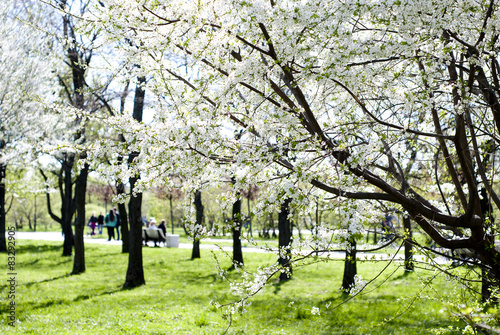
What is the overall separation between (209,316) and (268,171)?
Answer: 396 centimetres

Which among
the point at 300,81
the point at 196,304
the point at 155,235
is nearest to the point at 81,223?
the point at 196,304

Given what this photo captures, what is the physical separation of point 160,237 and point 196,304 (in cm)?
1237

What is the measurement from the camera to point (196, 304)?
28.0 ft

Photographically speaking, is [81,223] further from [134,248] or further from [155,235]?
[155,235]

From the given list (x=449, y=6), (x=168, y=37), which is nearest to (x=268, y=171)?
(x=168, y=37)

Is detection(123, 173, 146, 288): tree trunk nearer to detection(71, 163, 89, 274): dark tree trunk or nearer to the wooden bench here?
detection(71, 163, 89, 274): dark tree trunk

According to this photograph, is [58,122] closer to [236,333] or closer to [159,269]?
[159,269]

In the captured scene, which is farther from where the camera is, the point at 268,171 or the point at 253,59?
the point at 268,171

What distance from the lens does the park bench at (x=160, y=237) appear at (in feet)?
66.2

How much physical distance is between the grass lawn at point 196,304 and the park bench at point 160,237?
643 centimetres

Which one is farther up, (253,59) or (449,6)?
(449,6)

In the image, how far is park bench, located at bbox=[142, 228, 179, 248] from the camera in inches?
794

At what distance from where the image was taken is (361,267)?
13.6 meters

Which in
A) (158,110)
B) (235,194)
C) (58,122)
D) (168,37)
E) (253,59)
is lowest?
(235,194)
